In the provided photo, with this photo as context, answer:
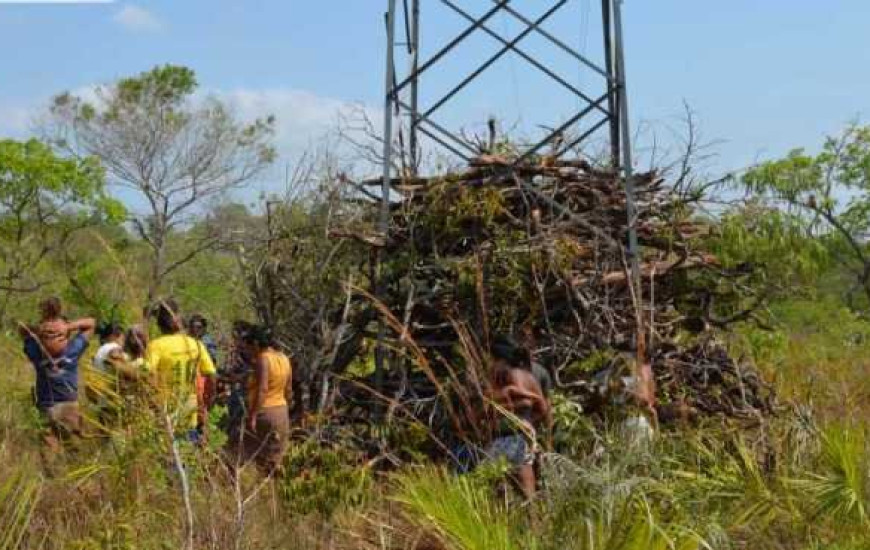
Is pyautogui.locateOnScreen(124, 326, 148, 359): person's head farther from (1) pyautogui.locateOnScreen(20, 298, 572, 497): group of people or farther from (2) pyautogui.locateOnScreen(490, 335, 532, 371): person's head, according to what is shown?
(2) pyautogui.locateOnScreen(490, 335, 532, 371): person's head

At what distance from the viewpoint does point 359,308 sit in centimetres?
973

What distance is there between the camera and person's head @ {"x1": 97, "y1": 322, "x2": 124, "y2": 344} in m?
9.15

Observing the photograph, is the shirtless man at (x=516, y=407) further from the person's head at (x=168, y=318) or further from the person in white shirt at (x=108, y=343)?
the person in white shirt at (x=108, y=343)

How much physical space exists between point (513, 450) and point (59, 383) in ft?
12.5

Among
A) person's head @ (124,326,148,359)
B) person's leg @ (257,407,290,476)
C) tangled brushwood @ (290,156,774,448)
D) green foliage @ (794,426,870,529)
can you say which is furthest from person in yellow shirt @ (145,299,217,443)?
green foliage @ (794,426,870,529)

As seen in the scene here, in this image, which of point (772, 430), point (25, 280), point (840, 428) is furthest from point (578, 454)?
point (25, 280)

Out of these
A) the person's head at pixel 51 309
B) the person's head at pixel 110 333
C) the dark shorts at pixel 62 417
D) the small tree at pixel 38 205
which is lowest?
the dark shorts at pixel 62 417

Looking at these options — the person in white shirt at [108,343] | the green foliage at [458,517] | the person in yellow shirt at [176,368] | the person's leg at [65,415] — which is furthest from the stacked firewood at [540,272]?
the green foliage at [458,517]

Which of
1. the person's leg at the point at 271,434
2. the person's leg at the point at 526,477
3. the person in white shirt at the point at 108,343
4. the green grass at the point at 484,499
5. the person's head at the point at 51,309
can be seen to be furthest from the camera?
the person's head at the point at 51,309

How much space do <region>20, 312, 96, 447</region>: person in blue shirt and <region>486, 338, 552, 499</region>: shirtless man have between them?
3.45m

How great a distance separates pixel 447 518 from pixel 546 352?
3.82m

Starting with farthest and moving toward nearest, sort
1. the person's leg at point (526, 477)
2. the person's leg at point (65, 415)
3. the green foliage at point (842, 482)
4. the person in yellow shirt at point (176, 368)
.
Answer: the person's leg at point (65, 415) → the person's leg at point (526, 477) → the person in yellow shirt at point (176, 368) → the green foliage at point (842, 482)

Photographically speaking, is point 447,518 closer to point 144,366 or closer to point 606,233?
point 144,366

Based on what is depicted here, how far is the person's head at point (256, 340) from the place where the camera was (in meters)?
8.30
